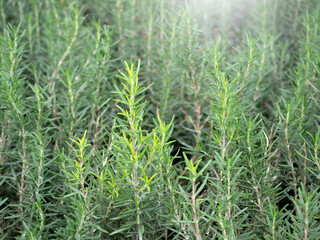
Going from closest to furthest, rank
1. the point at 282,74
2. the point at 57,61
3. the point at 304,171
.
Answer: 1. the point at 304,171
2. the point at 57,61
3. the point at 282,74

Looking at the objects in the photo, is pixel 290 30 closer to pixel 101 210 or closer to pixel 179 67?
pixel 179 67

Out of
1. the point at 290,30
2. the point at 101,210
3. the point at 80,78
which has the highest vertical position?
the point at 290,30

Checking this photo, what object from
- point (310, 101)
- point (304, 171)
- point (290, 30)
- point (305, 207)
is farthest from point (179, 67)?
point (290, 30)

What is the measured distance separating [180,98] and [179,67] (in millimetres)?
244

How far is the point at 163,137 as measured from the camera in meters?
0.96

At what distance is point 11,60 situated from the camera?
1.24 m

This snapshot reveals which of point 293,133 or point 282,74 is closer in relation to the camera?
point 293,133

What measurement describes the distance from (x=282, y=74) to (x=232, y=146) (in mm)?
768

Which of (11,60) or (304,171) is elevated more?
(11,60)

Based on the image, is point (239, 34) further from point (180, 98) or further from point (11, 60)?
point (11, 60)

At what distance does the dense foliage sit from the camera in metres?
0.95

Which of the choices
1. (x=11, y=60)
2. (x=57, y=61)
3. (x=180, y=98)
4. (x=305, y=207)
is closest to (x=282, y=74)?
(x=180, y=98)

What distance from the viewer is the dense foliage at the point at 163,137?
95 centimetres

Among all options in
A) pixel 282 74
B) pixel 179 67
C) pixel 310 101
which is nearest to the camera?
pixel 310 101
